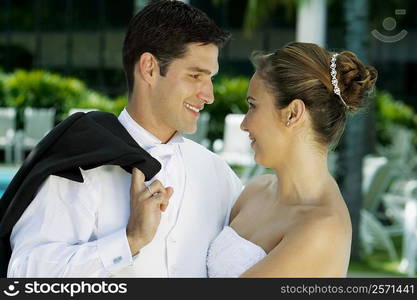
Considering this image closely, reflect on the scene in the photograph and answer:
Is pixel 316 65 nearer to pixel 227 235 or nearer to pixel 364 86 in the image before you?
pixel 364 86

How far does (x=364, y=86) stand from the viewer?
3.12m

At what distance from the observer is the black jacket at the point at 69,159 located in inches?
106

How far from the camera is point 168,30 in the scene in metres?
2.92

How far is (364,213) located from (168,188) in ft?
24.5

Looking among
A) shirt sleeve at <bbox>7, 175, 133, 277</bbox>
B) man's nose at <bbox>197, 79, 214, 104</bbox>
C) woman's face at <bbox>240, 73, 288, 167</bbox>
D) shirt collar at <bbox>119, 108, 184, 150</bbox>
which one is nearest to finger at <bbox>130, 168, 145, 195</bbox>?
shirt sleeve at <bbox>7, 175, 133, 277</bbox>

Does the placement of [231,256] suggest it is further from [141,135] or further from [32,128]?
[32,128]

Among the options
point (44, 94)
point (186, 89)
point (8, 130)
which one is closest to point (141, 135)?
point (186, 89)

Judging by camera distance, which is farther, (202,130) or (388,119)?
(388,119)

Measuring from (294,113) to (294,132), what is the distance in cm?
7

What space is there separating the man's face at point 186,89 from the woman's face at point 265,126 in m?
0.18

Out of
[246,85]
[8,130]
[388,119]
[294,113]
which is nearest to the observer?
[294,113]

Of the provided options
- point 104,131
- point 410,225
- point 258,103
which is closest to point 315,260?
point 258,103

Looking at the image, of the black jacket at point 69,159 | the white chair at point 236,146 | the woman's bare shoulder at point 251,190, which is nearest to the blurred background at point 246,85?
the white chair at point 236,146

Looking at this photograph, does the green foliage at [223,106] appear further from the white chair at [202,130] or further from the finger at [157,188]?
the finger at [157,188]
